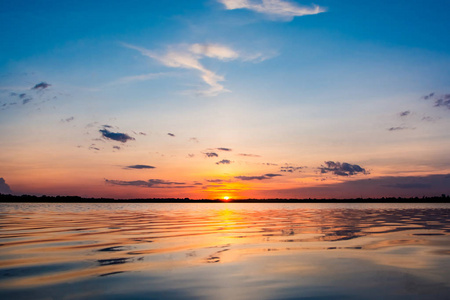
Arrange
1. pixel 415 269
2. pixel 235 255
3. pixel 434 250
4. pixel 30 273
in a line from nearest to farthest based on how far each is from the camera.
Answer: pixel 30 273 < pixel 415 269 < pixel 235 255 < pixel 434 250

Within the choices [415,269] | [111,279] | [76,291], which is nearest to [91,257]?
[111,279]

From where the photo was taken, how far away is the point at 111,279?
8133 millimetres

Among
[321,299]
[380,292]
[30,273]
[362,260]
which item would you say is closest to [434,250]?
[362,260]

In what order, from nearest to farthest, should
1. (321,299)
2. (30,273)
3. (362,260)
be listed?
(321,299) → (30,273) → (362,260)

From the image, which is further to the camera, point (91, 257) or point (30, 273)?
point (91, 257)

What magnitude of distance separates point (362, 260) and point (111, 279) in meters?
7.31

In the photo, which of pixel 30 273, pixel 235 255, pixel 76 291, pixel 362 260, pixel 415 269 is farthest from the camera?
pixel 235 255

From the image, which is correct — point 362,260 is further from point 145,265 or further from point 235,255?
point 145,265

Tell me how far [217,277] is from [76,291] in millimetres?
3131

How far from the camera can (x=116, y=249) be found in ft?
42.5

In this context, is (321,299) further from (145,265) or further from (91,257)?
(91,257)

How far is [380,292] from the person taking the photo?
7168mm

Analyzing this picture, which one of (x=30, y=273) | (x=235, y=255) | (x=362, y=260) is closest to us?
(x=30, y=273)

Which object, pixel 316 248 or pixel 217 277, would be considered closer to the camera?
pixel 217 277
